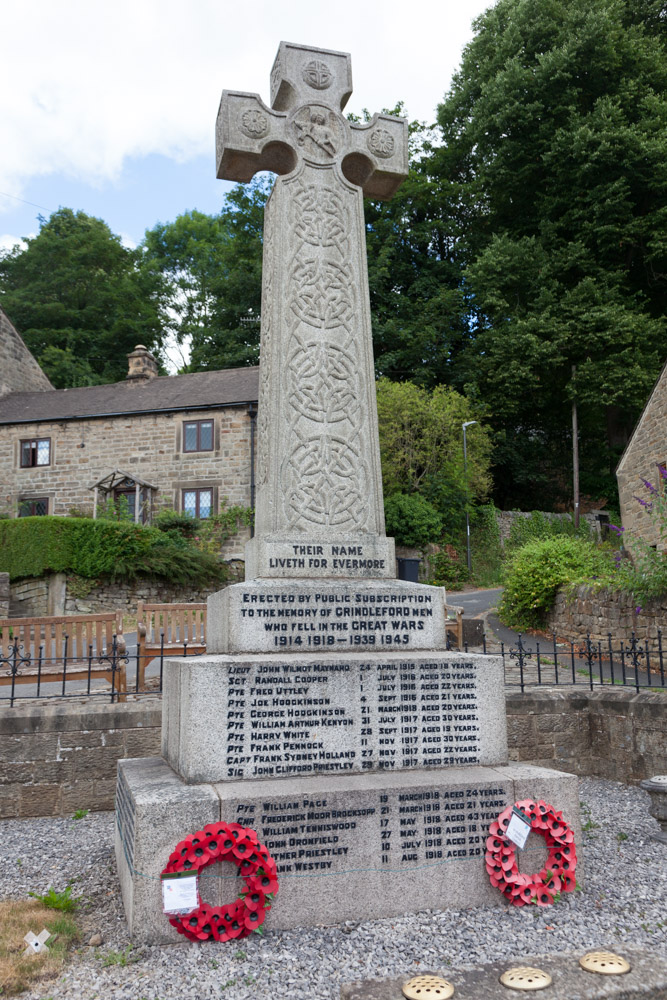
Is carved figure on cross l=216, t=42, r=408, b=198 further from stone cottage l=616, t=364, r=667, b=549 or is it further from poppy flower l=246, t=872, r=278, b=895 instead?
stone cottage l=616, t=364, r=667, b=549

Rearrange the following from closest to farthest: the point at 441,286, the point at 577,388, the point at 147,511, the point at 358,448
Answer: the point at 358,448, the point at 147,511, the point at 577,388, the point at 441,286

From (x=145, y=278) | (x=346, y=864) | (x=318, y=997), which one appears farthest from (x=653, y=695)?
(x=145, y=278)

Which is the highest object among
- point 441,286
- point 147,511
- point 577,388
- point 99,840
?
point 441,286

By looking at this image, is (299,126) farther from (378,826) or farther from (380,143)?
(378,826)

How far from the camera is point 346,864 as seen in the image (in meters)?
3.41

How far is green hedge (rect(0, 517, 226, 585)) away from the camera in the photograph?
2062 centimetres

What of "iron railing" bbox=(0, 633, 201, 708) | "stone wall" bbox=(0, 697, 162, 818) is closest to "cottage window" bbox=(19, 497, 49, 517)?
"iron railing" bbox=(0, 633, 201, 708)

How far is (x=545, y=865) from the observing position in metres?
3.65

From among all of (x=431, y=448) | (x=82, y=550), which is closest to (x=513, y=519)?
(x=431, y=448)

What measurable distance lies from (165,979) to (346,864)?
3.10 feet

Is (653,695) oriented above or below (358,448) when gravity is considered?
below

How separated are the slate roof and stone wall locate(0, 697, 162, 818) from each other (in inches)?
757

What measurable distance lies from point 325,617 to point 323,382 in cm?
156

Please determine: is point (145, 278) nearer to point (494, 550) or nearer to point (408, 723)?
point (494, 550)
